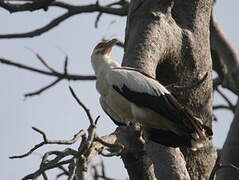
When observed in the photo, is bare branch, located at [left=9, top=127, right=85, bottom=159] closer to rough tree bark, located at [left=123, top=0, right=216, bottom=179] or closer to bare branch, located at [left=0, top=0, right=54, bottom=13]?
rough tree bark, located at [left=123, top=0, right=216, bottom=179]

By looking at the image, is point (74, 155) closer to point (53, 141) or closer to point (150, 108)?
point (53, 141)

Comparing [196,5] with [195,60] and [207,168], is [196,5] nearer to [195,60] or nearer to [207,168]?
[195,60]

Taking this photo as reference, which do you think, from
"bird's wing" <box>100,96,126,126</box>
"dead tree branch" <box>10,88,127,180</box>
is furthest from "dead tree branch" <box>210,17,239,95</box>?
"dead tree branch" <box>10,88,127,180</box>

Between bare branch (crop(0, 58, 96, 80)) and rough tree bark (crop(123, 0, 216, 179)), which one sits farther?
bare branch (crop(0, 58, 96, 80))

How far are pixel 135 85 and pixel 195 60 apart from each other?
0.86m

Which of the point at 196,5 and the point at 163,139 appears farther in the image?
the point at 196,5

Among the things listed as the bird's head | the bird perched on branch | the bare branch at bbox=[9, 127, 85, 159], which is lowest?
the bird perched on branch

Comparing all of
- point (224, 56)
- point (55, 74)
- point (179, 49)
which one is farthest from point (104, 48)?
point (224, 56)

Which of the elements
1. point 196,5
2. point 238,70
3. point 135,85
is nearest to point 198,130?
point 135,85

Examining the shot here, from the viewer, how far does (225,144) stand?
609 cm

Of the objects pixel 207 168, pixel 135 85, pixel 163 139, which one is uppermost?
pixel 135 85

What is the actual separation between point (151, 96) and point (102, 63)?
27.2 inches

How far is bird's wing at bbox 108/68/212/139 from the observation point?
5055 millimetres

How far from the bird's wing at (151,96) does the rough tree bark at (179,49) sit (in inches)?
4.6
